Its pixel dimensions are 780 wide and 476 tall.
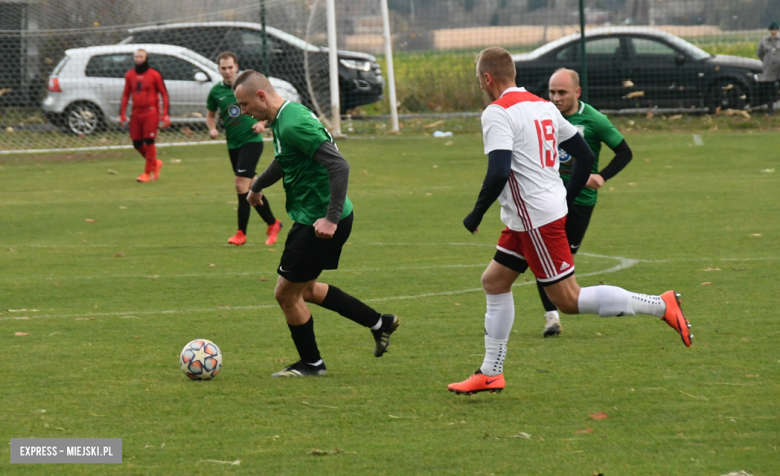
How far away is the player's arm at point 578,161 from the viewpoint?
5.52m

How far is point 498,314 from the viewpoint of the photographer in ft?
17.8

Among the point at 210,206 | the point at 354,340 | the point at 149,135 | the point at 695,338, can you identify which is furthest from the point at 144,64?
the point at 695,338

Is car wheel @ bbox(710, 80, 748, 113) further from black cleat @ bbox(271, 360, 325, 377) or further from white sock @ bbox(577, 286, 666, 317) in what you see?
black cleat @ bbox(271, 360, 325, 377)

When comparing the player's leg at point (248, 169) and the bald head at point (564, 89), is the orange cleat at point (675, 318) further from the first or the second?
the player's leg at point (248, 169)

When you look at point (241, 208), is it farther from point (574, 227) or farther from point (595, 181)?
point (595, 181)

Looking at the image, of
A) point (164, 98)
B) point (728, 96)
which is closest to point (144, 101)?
point (164, 98)

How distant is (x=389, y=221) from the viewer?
40.1 ft

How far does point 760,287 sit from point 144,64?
11073 millimetres

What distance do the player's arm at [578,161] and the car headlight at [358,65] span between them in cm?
1673

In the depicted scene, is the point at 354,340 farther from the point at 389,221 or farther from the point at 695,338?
the point at 389,221

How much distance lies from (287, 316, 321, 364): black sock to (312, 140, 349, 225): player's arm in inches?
30.2

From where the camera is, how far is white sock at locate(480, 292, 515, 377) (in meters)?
5.39

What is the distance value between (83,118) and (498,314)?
1682 cm

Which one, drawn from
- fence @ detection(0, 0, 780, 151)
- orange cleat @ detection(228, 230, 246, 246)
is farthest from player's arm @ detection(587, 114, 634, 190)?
fence @ detection(0, 0, 780, 151)
